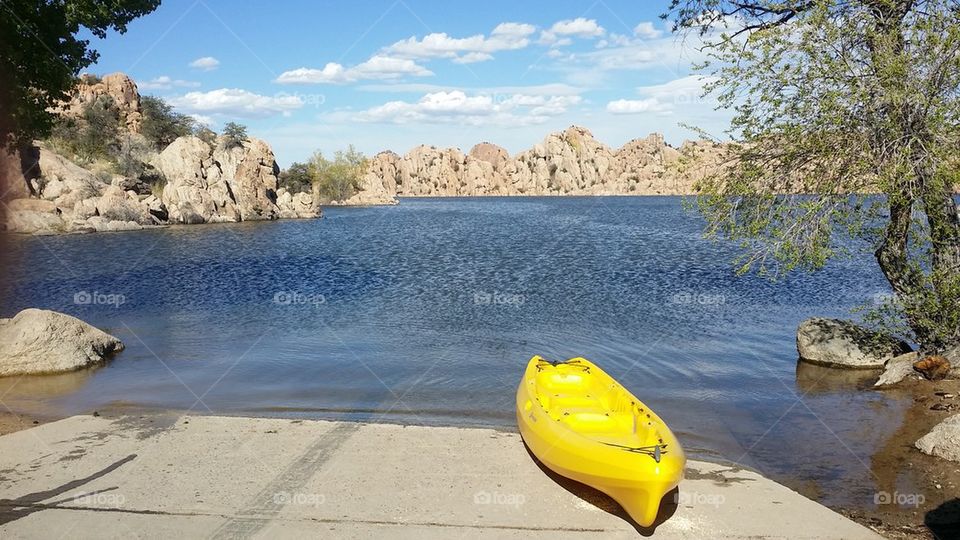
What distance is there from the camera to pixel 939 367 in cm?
1541

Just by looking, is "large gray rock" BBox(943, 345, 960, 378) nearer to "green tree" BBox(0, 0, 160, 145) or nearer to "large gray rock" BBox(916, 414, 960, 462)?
"large gray rock" BBox(916, 414, 960, 462)

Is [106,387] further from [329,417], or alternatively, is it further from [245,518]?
[245,518]

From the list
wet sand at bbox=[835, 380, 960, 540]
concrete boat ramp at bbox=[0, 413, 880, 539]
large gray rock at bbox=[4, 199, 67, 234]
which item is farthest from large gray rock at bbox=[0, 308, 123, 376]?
large gray rock at bbox=[4, 199, 67, 234]

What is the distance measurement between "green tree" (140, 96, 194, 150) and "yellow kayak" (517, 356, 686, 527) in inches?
3769

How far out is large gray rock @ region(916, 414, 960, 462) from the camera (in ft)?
37.9

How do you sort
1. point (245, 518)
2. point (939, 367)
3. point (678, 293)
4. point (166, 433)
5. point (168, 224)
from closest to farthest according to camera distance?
point (245, 518), point (166, 433), point (939, 367), point (678, 293), point (168, 224)

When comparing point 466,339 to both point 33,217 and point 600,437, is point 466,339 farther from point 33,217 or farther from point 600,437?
point 33,217

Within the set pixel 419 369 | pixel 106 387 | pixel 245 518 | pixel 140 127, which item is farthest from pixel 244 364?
pixel 140 127

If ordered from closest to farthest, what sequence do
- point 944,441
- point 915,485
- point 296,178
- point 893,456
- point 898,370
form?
1. point 915,485
2. point 944,441
3. point 893,456
4. point 898,370
5. point 296,178

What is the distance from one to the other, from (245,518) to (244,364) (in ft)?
34.1

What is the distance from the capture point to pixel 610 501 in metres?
9.93

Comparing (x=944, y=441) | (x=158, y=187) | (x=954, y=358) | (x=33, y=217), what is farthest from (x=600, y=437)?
(x=158, y=187)

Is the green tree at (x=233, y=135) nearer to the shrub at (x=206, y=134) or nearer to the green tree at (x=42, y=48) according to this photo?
the shrub at (x=206, y=134)

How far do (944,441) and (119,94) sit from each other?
117 metres
